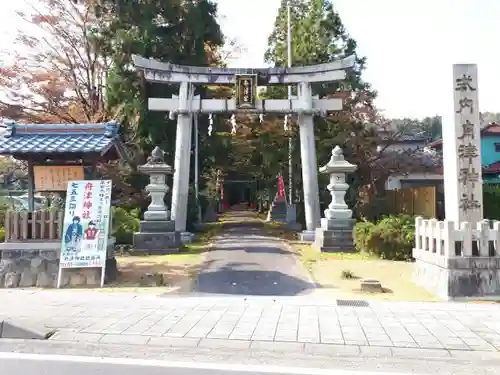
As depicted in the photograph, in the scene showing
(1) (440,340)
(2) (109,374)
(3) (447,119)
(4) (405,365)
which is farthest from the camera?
(3) (447,119)

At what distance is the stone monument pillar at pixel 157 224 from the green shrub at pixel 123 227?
141cm

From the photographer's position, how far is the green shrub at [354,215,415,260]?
596 inches

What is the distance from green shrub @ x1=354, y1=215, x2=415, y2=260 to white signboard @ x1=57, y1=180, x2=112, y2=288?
8.37 metres

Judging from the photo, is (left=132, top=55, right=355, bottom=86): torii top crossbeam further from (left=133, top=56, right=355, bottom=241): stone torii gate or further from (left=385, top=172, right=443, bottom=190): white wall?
(left=385, top=172, right=443, bottom=190): white wall

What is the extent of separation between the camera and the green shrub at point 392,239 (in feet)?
49.7

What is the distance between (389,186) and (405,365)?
1304 inches

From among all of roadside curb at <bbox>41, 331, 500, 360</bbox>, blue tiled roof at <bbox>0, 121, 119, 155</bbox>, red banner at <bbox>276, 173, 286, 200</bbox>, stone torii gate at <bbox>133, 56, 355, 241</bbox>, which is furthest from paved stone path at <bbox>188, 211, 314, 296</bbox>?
red banner at <bbox>276, 173, 286, 200</bbox>

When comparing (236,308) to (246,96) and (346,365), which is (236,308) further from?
(246,96)

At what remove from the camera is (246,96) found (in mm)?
20203

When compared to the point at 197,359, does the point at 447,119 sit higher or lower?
higher

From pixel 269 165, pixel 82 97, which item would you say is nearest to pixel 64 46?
pixel 82 97

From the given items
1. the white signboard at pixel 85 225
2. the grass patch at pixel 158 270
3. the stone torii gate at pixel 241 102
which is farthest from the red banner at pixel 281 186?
the white signboard at pixel 85 225

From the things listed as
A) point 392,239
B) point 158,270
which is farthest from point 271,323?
point 392,239

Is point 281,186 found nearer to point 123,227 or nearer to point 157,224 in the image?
point 123,227
